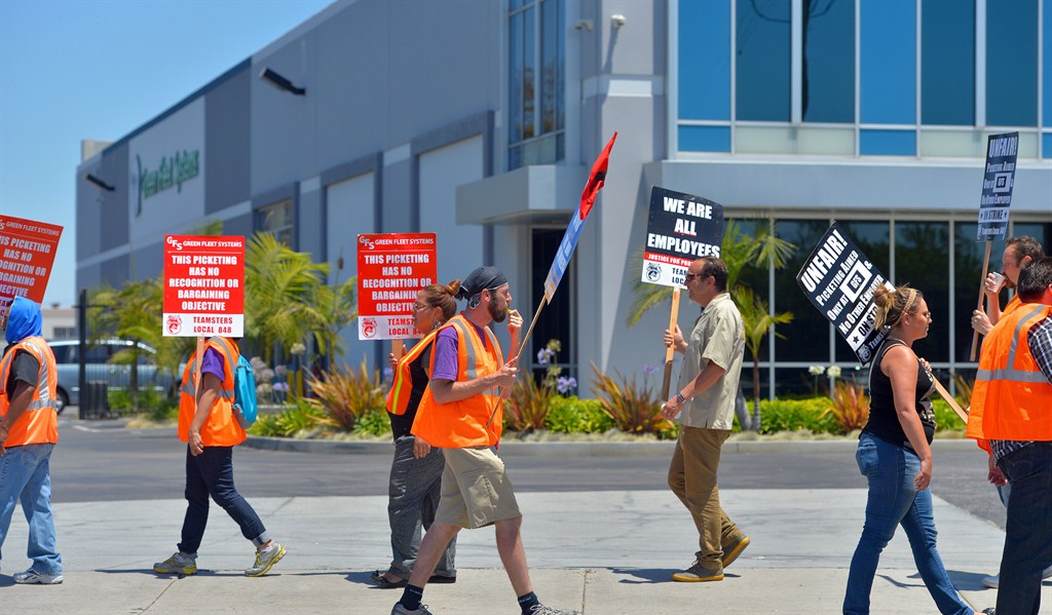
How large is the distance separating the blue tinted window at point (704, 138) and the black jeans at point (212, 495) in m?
16.7

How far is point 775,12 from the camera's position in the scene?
24484 millimetres

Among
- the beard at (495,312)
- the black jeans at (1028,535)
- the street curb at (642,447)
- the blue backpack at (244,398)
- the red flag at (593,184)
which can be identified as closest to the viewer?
the black jeans at (1028,535)

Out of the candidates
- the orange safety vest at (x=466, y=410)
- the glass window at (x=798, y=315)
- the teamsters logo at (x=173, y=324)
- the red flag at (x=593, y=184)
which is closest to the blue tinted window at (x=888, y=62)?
the glass window at (x=798, y=315)

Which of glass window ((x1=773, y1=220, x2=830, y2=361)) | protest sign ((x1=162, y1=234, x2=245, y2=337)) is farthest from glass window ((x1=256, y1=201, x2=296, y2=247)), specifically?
protest sign ((x1=162, y1=234, x2=245, y2=337))

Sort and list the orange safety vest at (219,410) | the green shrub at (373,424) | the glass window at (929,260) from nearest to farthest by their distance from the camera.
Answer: the orange safety vest at (219,410)
the green shrub at (373,424)
the glass window at (929,260)

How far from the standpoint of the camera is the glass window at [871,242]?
25.1 metres

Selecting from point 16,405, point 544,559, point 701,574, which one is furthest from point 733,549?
point 16,405

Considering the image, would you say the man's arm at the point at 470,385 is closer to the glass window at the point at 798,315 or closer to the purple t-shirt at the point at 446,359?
the purple t-shirt at the point at 446,359

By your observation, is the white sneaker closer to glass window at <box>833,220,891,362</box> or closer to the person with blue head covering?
the person with blue head covering

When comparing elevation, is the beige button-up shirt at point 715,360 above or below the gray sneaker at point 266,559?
above

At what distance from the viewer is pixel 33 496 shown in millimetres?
8758

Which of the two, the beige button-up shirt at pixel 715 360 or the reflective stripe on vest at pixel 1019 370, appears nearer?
the reflective stripe on vest at pixel 1019 370

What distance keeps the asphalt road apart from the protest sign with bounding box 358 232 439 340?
4.72 m

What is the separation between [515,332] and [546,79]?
63.6 ft
